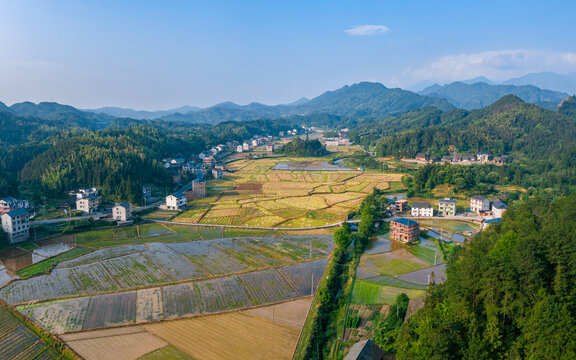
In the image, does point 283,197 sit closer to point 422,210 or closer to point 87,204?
point 422,210

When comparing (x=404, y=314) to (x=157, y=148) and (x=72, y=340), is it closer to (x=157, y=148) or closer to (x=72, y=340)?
(x=72, y=340)

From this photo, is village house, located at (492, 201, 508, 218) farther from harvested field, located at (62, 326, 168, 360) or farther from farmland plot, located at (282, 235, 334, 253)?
harvested field, located at (62, 326, 168, 360)

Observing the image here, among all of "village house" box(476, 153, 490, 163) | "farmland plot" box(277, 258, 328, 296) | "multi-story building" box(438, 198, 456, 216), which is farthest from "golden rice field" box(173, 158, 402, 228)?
"village house" box(476, 153, 490, 163)

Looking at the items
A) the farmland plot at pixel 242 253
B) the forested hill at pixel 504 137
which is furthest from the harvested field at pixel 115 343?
the forested hill at pixel 504 137

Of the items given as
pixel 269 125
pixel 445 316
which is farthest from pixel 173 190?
pixel 269 125

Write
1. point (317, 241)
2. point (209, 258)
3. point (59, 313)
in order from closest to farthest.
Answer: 1. point (59, 313)
2. point (209, 258)
3. point (317, 241)

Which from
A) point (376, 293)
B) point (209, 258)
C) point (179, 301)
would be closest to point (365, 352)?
point (376, 293)
